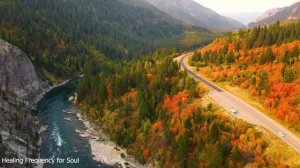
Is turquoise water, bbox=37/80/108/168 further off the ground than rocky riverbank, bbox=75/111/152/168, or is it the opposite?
rocky riverbank, bbox=75/111/152/168

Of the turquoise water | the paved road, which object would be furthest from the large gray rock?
the paved road

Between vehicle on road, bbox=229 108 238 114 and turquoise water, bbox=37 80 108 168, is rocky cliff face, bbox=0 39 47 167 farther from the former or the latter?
vehicle on road, bbox=229 108 238 114

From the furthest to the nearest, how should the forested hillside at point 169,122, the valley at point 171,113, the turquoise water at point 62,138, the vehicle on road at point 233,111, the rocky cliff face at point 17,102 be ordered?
the turquoise water at point 62,138 < the rocky cliff face at point 17,102 < the vehicle on road at point 233,111 < the valley at point 171,113 < the forested hillside at point 169,122

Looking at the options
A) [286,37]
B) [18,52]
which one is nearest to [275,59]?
[286,37]

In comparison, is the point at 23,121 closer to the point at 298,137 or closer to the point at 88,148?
the point at 88,148

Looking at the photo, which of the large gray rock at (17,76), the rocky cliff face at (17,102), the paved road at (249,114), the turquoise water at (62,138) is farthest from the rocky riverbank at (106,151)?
the large gray rock at (17,76)

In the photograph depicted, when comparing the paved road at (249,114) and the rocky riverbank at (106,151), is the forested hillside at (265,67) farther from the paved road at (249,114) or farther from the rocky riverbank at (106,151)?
the rocky riverbank at (106,151)
